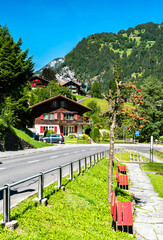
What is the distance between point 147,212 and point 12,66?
26.2 metres

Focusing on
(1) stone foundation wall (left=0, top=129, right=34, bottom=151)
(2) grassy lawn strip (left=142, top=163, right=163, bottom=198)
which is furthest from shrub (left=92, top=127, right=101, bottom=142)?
(2) grassy lawn strip (left=142, top=163, right=163, bottom=198)

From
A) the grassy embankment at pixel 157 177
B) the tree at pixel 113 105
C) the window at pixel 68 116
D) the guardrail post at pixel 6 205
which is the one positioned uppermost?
the window at pixel 68 116

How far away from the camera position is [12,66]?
31484 millimetres

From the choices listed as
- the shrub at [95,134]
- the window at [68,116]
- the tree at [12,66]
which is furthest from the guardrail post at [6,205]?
the window at [68,116]

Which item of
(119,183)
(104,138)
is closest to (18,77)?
(119,183)

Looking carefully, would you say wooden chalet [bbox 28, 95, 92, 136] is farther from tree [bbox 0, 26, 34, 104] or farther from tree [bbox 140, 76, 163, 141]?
tree [bbox 0, 26, 34, 104]

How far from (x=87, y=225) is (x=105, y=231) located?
1.77 ft

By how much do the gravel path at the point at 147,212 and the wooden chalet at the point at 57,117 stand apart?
46.3 metres

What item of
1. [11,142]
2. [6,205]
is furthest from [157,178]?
[11,142]

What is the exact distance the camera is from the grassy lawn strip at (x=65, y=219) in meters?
5.84

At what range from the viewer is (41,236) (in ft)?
18.5

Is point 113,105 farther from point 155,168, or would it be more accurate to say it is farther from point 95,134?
point 95,134

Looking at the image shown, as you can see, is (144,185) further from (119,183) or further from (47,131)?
(47,131)

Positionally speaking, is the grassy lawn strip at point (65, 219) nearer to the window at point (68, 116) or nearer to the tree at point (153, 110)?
the window at point (68, 116)
